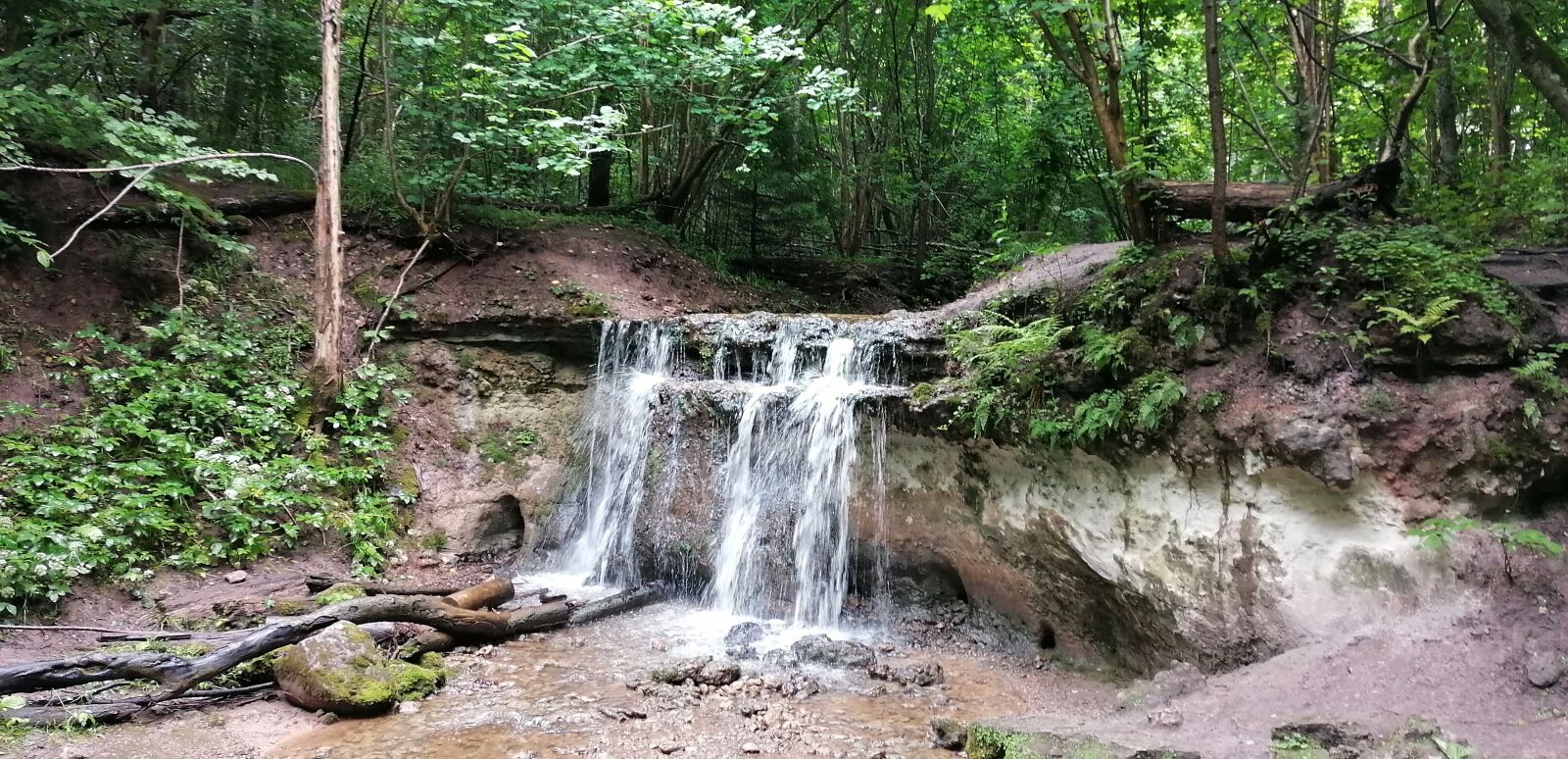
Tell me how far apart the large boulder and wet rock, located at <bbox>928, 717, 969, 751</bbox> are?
3331mm

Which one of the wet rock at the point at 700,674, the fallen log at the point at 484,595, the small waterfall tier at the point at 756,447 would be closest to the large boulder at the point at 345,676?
the fallen log at the point at 484,595

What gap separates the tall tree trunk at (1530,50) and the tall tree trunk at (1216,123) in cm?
126

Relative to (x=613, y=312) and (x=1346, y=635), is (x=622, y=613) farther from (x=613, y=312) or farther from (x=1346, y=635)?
(x=1346, y=635)

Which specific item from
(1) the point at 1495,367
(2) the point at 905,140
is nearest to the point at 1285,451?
(1) the point at 1495,367

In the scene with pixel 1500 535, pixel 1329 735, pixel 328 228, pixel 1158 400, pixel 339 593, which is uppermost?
pixel 328 228

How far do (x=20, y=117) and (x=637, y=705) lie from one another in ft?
27.7

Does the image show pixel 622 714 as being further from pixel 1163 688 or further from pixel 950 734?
pixel 1163 688

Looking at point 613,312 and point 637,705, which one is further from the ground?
point 613,312

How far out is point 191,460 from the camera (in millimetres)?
7008

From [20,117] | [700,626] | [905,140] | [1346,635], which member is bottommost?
[700,626]

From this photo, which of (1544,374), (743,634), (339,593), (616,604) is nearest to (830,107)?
(616,604)

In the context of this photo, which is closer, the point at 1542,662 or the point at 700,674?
the point at 1542,662

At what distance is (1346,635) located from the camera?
4.28 m

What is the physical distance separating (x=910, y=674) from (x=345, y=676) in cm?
375
